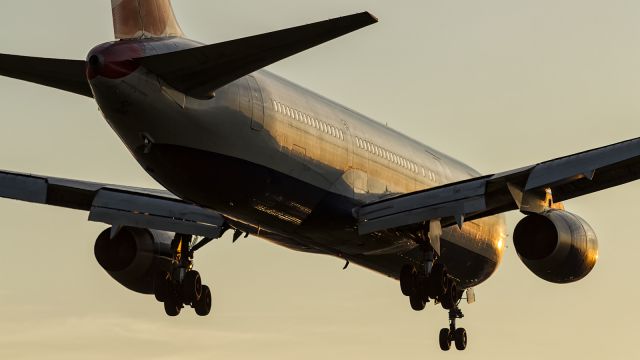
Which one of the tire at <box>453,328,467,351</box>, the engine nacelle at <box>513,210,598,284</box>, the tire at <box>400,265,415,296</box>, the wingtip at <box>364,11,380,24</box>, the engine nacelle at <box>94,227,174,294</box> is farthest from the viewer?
the tire at <box>453,328,467,351</box>

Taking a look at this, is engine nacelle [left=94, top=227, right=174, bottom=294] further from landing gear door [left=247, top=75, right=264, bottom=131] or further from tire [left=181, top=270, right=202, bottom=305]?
landing gear door [left=247, top=75, right=264, bottom=131]

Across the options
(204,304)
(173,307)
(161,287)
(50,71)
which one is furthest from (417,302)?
(50,71)

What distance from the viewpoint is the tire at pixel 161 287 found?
125 ft

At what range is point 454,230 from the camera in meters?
41.8

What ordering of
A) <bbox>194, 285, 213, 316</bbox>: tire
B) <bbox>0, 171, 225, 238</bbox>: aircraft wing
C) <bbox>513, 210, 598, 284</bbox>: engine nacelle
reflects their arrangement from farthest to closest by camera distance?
<bbox>194, 285, 213, 316</bbox>: tire < <bbox>513, 210, 598, 284</bbox>: engine nacelle < <bbox>0, 171, 225, 238</bbox>: aircraft wing

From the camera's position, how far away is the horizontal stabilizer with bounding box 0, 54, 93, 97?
104ft

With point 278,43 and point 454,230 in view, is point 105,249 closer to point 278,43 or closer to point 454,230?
point 454,230

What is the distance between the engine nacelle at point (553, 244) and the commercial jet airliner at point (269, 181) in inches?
1.5

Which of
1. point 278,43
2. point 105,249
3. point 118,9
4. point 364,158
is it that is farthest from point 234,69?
point 105,249

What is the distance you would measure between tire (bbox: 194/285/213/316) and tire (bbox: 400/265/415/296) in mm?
4815

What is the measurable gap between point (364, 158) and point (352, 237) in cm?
199

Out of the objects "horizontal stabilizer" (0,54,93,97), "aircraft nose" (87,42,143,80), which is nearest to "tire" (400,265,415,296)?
"horizontal stabilizer" (0,54,93,97)

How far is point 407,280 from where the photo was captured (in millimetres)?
38469

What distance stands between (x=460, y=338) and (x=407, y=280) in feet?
20.7
